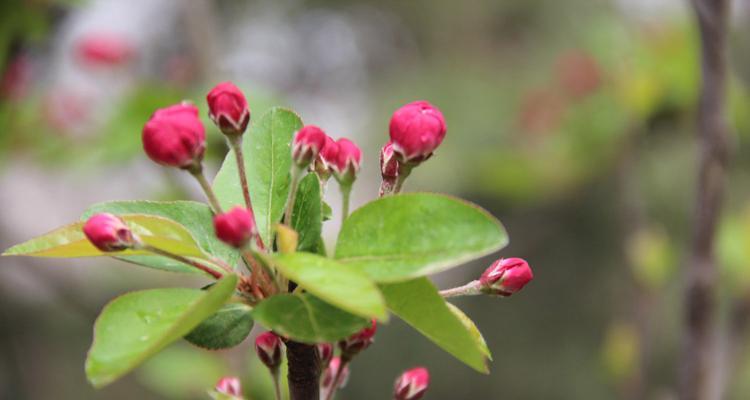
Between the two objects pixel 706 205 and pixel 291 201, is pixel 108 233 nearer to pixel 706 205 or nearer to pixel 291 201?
pixel 291 201

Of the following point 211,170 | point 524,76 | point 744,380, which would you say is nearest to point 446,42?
point 524,76

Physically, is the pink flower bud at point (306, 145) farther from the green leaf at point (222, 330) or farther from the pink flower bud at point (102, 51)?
the pink flower bud at point (102, 51)

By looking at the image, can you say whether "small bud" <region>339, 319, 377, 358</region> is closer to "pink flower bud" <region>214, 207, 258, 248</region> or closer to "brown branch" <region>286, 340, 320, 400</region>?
"brown branch" <region>286, 340, 320, 400</region>

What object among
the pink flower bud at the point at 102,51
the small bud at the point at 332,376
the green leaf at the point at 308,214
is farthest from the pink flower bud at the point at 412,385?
the pink flower bud at the point at 102,51

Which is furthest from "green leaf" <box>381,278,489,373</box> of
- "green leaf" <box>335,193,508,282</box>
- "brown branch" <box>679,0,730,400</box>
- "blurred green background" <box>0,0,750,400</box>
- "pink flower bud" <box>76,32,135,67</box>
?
"pink flower bud" <box>76,32,135,67</box>

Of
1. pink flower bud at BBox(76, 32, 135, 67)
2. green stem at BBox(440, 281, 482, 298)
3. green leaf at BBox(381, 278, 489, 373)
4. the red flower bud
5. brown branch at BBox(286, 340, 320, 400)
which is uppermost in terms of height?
the red flower bud

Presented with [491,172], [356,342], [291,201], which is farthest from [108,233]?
[491,172]

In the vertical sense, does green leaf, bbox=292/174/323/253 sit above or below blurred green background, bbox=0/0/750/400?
above
